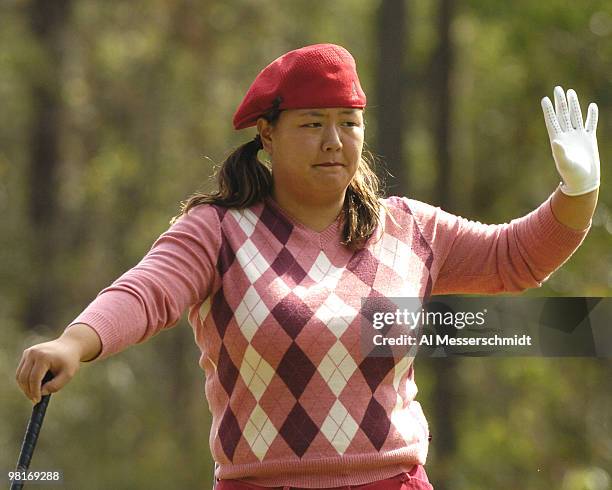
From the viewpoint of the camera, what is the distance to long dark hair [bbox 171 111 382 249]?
3.39 m

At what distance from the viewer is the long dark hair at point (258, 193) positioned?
3.39 metres

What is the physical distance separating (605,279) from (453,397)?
3.95 m

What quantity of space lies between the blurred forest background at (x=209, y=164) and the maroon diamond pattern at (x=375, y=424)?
553cm

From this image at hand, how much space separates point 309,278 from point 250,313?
165mm

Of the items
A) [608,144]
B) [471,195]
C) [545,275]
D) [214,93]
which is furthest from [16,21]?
[545,275]

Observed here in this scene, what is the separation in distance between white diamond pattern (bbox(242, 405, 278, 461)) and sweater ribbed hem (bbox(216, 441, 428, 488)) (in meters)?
0.03

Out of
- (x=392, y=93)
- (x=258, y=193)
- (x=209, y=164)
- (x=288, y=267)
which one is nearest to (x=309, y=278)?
(x=288, y=267)

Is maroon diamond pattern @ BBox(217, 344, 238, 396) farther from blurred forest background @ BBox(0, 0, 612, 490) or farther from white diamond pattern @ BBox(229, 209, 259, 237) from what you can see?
blurred forest background @ BBox(0, 0, 612, 490)

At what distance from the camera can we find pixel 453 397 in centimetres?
1341

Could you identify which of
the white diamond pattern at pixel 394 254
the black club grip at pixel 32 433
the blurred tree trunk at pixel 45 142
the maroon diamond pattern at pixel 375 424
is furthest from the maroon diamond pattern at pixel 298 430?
the blurred tree trunk at pixel 45 142

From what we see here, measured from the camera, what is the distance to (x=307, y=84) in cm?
341

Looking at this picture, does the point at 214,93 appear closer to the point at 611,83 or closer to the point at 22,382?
the point at 611,83

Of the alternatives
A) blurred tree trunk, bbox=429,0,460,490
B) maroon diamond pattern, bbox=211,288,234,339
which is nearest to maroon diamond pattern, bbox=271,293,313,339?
maroon diamond pattern, bbox=211,288,234,339

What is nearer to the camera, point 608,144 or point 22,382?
point 22,382
